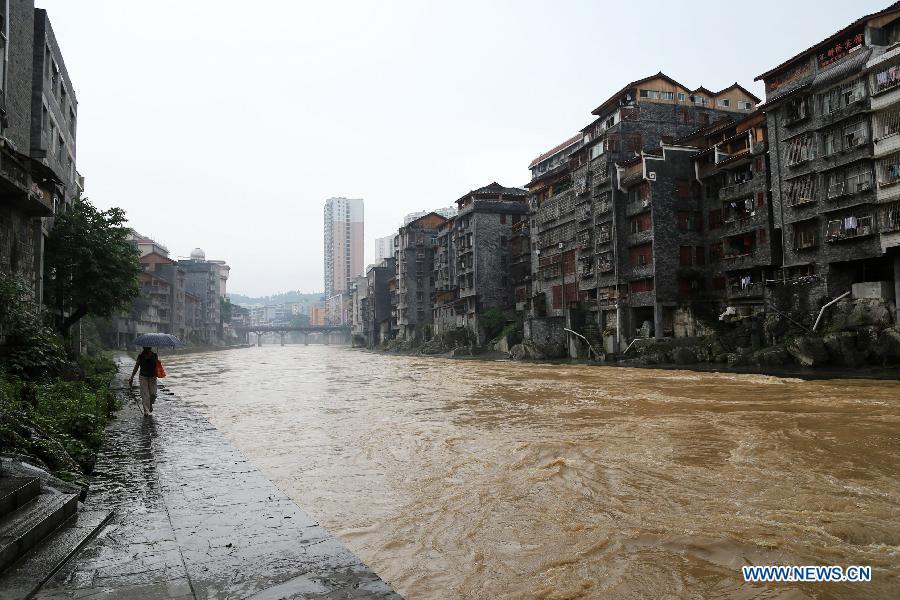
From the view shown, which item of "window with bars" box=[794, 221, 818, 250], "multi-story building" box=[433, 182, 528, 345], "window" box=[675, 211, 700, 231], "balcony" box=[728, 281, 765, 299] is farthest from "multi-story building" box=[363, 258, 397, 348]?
"window with bars" box=[794, 221, 818, 250]

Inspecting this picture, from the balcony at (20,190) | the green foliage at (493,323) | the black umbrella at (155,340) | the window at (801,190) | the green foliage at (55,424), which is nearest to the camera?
the green foliage at (55,424)

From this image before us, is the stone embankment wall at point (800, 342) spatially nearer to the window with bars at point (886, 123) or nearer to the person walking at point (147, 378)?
the window with bars at point (886, 123)

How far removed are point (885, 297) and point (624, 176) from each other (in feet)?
71.2

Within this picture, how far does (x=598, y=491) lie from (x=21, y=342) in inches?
700

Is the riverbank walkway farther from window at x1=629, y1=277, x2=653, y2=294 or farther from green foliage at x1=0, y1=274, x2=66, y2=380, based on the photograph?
window at x1=629, y1=277, x2=653, y2=294

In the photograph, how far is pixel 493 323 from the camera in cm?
6862

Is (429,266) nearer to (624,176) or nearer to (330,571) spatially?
(624,176)

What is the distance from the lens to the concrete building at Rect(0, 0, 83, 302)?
1984 centimetres

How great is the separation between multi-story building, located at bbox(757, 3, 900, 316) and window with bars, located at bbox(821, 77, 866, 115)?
0.06 meters

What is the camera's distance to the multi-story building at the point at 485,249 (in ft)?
234

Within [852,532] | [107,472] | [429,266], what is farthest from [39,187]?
[429,266]

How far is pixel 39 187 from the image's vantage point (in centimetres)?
2162

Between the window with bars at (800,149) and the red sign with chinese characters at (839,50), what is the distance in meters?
4.44

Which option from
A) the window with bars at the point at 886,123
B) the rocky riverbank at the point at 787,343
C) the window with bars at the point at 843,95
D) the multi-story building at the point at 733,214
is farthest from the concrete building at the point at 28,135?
the multi-story building at the point at 733,214
